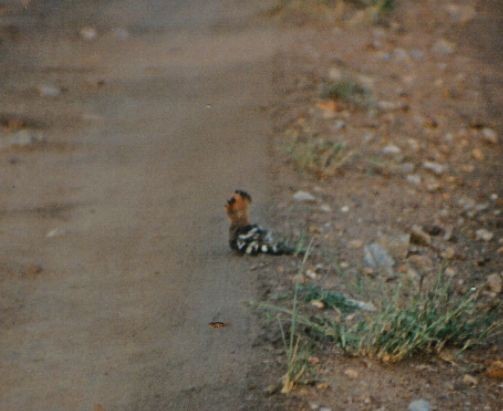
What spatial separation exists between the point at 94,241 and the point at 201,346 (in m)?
1.01

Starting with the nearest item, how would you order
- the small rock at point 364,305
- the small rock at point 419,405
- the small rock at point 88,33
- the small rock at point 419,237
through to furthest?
1. the small rock at point 419,405
2. the small rock at point 364,305
3. the small rock at point 419,237
4. the small rock at point 88,33

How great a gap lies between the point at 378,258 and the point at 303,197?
2.00 feet

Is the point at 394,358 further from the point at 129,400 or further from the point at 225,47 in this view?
the point at 225,47

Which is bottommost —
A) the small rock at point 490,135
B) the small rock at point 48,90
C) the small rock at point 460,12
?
the small rock at point 490,135

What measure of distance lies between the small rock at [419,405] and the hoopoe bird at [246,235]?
1070mm

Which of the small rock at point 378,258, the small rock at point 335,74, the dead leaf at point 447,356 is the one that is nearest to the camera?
the dead leaf at point 447,356

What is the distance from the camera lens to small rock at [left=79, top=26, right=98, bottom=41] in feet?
23.1

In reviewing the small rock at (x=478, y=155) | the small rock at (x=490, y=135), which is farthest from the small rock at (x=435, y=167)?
the small rock at (x=490, y=135)

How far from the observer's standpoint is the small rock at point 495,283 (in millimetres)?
4037

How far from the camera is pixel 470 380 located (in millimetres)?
3307

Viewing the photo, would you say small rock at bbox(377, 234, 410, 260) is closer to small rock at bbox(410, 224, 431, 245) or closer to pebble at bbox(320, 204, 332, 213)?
small rock at bbox(410, 224, 431, 245)

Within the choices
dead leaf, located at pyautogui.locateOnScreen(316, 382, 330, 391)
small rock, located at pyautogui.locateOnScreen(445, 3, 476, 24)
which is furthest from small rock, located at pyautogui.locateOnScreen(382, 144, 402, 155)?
small rock, located at pyautogui.locateOnScreen(445, 3, 476, 24)

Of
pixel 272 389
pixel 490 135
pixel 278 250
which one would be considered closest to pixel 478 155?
pixel 490 135

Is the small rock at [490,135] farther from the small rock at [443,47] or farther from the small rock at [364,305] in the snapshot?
the small rock at [364,305]
